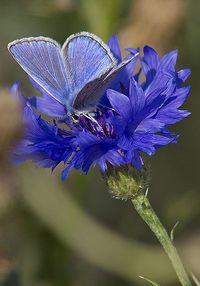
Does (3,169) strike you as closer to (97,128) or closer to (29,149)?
(29,149)

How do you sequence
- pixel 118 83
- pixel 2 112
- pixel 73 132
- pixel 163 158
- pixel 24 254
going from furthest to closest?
pixel 163 158 < pixel 24 254 < pixel 118 83 < pixel 73 132 < pixel 2 112

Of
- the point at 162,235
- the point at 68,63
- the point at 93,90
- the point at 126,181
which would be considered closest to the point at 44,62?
the point at 68,63

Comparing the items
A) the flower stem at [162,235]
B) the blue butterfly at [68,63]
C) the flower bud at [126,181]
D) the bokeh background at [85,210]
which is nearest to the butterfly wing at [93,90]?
the blue butterfly at [68,63]

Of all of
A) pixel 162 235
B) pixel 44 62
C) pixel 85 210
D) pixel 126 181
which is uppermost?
pixel 44 62

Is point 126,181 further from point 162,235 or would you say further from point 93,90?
point 93,90

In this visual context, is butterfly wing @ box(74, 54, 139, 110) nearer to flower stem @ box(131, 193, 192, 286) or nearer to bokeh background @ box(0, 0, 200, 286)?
flower stem @ box(131, 193, 192, 286)

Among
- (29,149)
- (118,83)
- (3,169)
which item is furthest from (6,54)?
(3,169)

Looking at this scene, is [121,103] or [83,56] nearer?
[121,103]

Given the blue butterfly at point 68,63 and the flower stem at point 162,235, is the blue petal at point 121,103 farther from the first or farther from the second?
the flower stem at point 162,235
